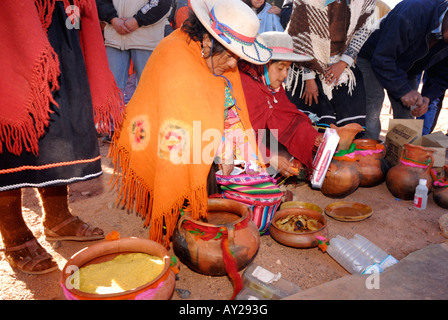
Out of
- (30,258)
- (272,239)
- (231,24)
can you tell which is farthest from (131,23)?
(272,239)

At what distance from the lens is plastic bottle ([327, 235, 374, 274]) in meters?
2.15

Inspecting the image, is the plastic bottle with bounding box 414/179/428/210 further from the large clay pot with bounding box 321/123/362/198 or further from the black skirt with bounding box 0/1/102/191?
Answer: the black skirt with bounding box 0/1/102/191

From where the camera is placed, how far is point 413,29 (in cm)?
358

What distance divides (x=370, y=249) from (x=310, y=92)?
6.46 ft

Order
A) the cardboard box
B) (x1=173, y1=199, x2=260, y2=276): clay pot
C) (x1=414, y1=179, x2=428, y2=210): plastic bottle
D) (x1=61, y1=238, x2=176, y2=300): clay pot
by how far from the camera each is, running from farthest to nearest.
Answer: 1. the cardboard box
2. (x1=414, y1=179, x2=428, y2=210): plastic bottle
3. (x1=173, y1=199, x2=260, y2=276): clay pot
4. (x1=61, y1=238, x2=176, y2=300): clay pot

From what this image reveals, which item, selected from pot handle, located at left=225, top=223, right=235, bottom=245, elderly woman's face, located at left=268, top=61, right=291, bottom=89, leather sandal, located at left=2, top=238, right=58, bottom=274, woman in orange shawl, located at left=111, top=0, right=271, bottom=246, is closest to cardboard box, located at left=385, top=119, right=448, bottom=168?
elderly woman's face, located at left=268, top=61, right=291, bottom=89

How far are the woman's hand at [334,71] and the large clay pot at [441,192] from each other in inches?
57.3

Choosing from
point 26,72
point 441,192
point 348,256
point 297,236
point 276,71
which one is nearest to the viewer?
point 26,72

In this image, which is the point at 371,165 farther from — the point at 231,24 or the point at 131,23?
the point at 131,23

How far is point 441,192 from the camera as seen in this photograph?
3139mm

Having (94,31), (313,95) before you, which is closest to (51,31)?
(94,31)

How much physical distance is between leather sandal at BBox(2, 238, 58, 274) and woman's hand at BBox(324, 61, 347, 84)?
10.5ft

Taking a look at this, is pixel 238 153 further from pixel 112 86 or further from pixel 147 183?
pixel 112 86

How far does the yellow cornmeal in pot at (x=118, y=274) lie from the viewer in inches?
61.9
